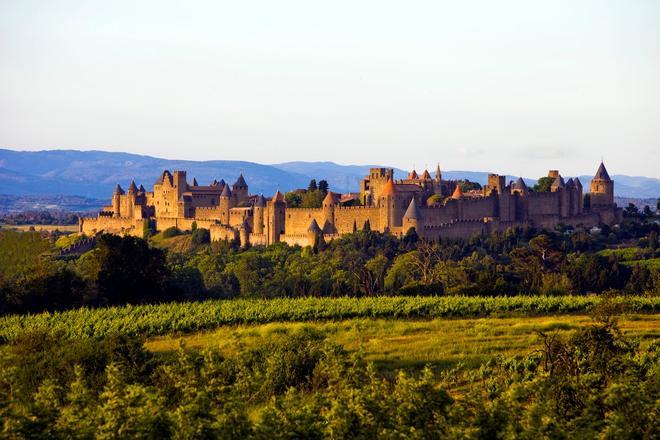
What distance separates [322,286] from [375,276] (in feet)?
18.7

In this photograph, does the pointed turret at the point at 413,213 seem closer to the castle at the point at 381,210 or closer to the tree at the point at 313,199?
the castle at the point at 381,210

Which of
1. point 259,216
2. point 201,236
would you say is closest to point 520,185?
point 259,216

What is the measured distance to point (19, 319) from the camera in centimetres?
3061

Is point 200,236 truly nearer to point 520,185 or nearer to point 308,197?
point 308,197

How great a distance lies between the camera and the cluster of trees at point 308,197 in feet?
248

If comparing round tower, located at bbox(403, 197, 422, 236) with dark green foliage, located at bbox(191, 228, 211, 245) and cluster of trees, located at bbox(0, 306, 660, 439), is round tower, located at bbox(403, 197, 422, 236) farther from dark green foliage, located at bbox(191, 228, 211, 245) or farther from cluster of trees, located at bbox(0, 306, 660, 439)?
cluster of trees, located at bbox(0, 306, 660, 439)

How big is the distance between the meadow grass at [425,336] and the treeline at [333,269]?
6.39 m

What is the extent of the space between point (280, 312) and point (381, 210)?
3835 centimetres

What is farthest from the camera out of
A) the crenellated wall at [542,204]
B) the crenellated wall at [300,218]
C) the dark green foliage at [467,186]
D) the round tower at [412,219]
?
the dark green foliage at [467,186]

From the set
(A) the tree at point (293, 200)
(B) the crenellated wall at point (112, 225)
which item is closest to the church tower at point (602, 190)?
(A) the tree at point (293, 200)

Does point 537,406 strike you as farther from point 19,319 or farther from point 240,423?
point 19,319

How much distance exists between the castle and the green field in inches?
1350

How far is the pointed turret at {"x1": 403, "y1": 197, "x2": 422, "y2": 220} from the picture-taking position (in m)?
65.9

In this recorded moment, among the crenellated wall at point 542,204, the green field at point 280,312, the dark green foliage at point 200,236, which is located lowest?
the green field at point 280,312
